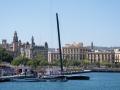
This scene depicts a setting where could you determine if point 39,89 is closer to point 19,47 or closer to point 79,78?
point 79,78

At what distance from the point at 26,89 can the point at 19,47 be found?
141070mm

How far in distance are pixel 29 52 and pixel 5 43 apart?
47.1 ft

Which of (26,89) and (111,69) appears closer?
(26,89)

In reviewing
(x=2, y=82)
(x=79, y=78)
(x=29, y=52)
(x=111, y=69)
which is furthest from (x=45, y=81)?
(x=29, y=52)

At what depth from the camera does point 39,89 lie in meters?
50.4

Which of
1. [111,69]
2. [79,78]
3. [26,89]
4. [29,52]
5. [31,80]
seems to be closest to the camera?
[26,89]

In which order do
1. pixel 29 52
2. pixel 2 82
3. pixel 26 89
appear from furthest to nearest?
1. pixel 29 52
2. pixel 2 82
3. pixel 26 89

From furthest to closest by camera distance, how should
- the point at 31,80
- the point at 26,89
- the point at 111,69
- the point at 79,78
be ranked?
the point at 111,69 → the point at 79,78 → the point at 31,80 → the point at 26,89

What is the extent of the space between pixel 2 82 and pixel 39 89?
12647 mm

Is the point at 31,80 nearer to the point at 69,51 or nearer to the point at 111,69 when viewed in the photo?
the point at 111,69

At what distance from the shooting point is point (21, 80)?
66812mm

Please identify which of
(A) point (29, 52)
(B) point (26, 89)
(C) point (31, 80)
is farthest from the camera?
(A) point (29, 52)

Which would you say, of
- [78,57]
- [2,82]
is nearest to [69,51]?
[78,57]

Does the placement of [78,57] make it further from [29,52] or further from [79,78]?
[79,78]
